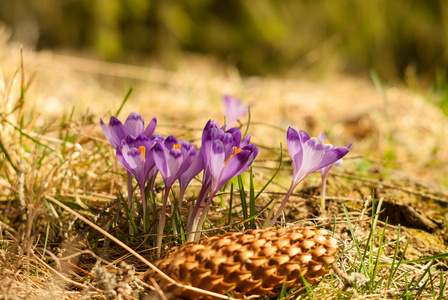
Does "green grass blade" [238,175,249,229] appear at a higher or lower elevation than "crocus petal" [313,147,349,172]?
lower

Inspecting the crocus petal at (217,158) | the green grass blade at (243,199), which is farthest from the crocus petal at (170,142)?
the green grass blade at (243,199)

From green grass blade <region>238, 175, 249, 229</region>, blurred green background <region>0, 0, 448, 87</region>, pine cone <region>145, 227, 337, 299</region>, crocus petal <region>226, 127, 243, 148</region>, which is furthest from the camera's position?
blurred green background <region>0, 0, 448, 87</region>

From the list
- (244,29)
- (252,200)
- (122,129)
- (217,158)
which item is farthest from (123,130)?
(244,29)

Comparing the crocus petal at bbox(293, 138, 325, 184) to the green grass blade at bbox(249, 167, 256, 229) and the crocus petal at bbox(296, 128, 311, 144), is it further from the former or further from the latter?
the green grass blade at bbox(249, 167, 256, 229)

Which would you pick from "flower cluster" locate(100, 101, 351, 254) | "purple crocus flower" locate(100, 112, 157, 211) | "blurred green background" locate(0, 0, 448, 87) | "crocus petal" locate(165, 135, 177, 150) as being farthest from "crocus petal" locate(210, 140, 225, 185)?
"blurred green background" locate(0, 0, 448, 87)

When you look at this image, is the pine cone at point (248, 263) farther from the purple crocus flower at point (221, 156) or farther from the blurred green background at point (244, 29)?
the blurred green background at point (244, 29)

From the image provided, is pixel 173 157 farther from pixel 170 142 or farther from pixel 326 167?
pixel 326 167
